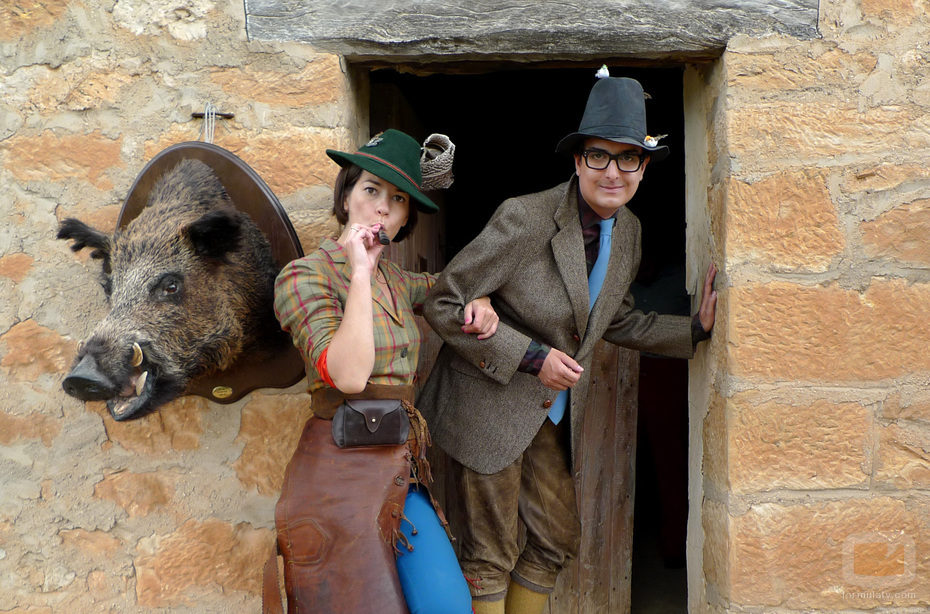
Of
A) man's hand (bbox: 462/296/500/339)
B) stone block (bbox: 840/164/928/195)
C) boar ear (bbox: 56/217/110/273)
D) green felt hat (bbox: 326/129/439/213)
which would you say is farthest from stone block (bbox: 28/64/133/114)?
stone block (bbox: 840/164/928/195)

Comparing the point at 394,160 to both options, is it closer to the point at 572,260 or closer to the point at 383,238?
the point at 383,238

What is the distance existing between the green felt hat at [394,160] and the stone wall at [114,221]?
0.94ft

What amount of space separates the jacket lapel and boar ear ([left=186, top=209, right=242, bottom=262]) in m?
0.92

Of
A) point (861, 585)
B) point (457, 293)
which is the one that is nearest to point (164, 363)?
point (457, 293)

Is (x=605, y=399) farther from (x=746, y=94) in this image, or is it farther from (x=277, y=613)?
(x=277, y=613)

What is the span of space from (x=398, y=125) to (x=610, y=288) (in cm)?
128

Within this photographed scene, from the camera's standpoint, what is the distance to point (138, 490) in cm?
245

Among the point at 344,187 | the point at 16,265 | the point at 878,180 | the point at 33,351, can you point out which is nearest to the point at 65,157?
the point at 16,265

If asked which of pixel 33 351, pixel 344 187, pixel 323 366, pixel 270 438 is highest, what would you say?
pixel 344 187

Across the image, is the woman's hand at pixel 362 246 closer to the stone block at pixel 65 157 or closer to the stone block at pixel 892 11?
the stone block at pixel 65 157

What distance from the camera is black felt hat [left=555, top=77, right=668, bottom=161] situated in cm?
234

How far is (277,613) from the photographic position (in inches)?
78.4

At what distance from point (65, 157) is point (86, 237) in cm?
38

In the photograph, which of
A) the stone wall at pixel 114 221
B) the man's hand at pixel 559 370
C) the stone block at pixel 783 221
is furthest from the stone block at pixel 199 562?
the stone block at pixel 783 221
